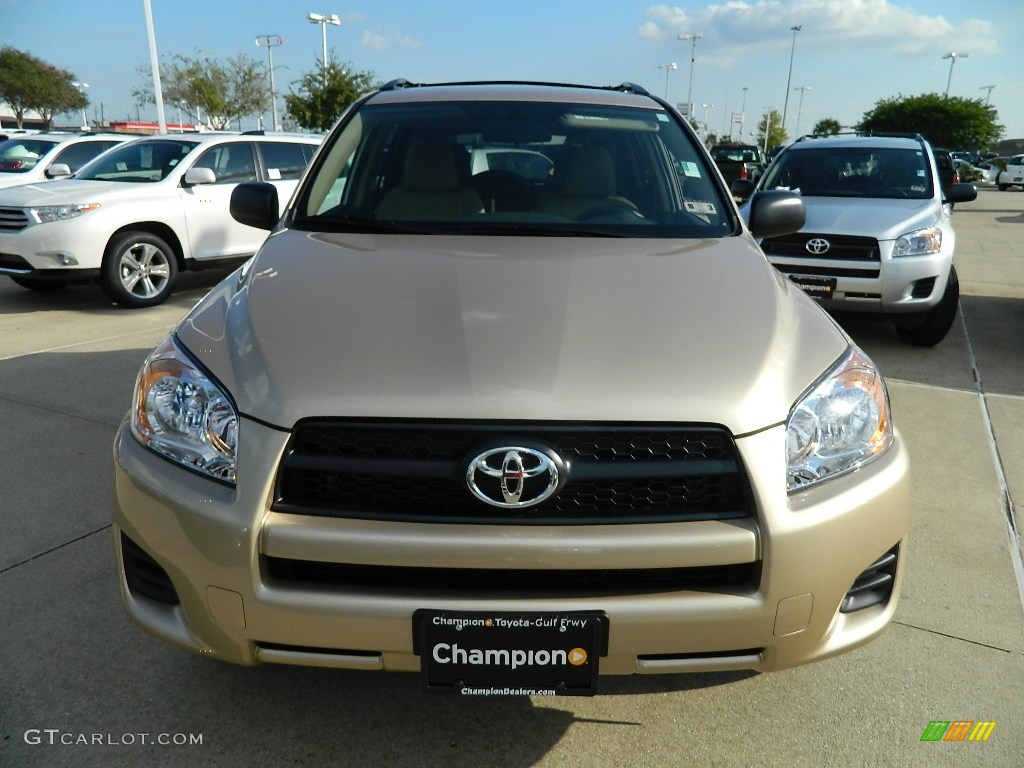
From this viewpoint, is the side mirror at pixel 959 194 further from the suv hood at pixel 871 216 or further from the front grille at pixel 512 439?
the front grille at pixel 512 439

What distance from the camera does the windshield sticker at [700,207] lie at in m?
2.85

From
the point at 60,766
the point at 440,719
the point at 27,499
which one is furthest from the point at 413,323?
the point at 27,499

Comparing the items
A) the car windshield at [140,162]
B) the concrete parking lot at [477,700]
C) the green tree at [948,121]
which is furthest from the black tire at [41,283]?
the green tree at [948,121]

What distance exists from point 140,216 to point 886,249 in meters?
6.31

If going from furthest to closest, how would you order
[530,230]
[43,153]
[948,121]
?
[948,121] < [43,153] < [530,230]

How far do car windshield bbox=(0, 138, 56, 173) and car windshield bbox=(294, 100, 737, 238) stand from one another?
1043cm

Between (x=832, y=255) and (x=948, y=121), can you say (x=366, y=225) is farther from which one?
(x=948, y=121)

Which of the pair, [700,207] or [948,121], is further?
[948,121]

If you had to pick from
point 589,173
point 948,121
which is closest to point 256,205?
point 589,173

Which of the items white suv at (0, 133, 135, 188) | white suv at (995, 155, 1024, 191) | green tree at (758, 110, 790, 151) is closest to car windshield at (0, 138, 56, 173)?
white suv at (0, 133, 135, 188)

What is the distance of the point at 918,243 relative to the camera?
19.4 feet

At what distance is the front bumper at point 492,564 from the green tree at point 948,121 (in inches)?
2146

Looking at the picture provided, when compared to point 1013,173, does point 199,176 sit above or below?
above

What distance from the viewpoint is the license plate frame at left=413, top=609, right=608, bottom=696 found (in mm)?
1626
